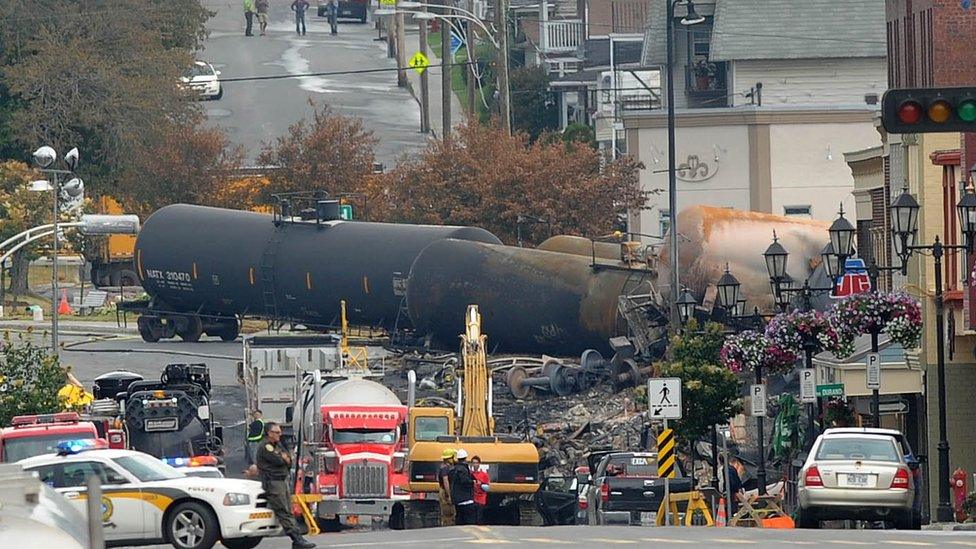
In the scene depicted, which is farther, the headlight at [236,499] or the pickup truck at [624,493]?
the pickup truck at [624,493]

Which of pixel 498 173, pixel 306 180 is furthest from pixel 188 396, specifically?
pixel 306 180

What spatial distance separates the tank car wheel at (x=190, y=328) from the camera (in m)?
53.7

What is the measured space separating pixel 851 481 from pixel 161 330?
33.7m

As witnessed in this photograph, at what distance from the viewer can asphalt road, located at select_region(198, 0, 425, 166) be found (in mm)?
87938

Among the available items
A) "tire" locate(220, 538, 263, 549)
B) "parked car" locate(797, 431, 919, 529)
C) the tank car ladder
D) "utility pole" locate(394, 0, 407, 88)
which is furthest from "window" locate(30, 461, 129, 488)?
"utility pole" locate(394, 0, 407, 88)

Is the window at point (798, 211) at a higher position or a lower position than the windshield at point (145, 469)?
higher

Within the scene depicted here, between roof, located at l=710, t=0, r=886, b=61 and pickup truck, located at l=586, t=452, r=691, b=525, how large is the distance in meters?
32.7

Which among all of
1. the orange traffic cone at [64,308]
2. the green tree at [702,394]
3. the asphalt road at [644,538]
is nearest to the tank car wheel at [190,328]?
the orange traffic cone at [64,308]

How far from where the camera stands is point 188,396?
118 ft

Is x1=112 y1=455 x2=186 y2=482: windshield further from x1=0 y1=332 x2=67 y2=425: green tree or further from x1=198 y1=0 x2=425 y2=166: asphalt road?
x1=198 y1=0 x2=425 y2=166: asphalt road

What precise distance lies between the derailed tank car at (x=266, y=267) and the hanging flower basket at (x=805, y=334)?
1637 cm

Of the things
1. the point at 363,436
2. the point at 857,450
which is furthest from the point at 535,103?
the point at 857,450

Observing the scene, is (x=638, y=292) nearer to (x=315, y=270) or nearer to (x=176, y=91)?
(x=315, y=270)

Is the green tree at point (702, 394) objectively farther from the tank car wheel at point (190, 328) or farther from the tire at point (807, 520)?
the tank car wheel at point (190, 328)
